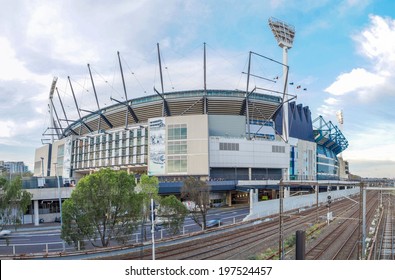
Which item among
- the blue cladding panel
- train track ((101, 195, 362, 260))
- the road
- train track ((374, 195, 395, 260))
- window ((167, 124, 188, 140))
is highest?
the blue cladding panel

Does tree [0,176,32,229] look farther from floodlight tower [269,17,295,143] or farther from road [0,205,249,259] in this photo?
floodlight tower [269,17,295,143]

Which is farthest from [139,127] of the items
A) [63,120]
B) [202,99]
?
[63,120]

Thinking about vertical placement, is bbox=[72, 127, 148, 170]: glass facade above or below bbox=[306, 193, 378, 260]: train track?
above

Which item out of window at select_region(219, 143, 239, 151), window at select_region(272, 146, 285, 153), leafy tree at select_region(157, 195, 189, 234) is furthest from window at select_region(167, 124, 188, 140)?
leafy tree at select_region(157, 195, 189, 234)

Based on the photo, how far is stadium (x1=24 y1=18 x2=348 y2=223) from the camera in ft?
152

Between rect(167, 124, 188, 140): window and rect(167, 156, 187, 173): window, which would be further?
rect(167, 124, 188, 140): window

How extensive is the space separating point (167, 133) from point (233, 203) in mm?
13827

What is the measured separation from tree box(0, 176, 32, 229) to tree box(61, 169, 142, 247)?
2.78 metres

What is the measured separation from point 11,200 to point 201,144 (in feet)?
106

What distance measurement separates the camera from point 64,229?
13.9 metres

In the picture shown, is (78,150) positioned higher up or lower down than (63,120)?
lower down

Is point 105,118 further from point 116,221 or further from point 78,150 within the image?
point 116,221

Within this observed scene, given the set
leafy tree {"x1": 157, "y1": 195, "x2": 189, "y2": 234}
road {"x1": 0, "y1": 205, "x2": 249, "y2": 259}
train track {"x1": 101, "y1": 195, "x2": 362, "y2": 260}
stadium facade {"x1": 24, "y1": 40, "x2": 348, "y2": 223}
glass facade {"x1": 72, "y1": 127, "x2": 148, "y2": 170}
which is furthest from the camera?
glass facade {"x1": 72, "y1": 127, "x2": 148, "y2": 170}

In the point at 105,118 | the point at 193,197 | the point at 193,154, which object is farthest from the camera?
the point at 105,118
